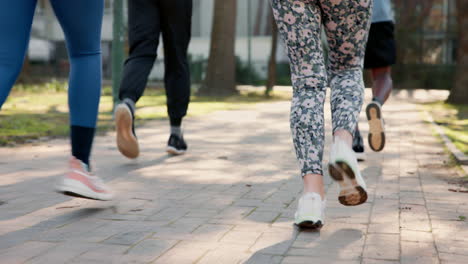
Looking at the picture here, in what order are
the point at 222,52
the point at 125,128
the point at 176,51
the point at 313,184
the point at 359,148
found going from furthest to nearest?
the point at 222,52 < the point at 359,148 < the point at 176,51 < the point at 125,128 < the point at 313,184

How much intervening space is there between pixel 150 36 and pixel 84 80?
1.54m

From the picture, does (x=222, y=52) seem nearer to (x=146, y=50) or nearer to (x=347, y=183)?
(x=146, y=50)

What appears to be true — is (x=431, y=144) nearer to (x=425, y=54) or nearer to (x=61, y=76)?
(x=425, y=54)

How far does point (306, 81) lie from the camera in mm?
3119

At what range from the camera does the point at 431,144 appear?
6617 mm

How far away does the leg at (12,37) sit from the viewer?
289 centimetres

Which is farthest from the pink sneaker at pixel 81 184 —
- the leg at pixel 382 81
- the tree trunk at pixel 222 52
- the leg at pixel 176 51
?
the tree trunk at pixel 222 52

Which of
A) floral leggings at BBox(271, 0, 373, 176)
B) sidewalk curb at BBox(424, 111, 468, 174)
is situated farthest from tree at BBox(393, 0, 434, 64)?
floral leggings at BBox(271, 0, 373, 176)

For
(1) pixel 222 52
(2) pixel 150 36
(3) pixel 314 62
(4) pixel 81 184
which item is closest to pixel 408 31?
(1) pixel 222 52

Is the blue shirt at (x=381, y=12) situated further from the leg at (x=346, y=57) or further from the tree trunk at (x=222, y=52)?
the tree trunk at (x=222, y=52)

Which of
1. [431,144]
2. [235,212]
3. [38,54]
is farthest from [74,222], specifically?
[38,54]

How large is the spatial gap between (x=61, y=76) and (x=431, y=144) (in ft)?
85.6

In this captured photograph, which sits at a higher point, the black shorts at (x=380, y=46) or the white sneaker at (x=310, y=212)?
the black shorts at (x=380, y=46)

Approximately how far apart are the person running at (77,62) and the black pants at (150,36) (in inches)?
50.6
